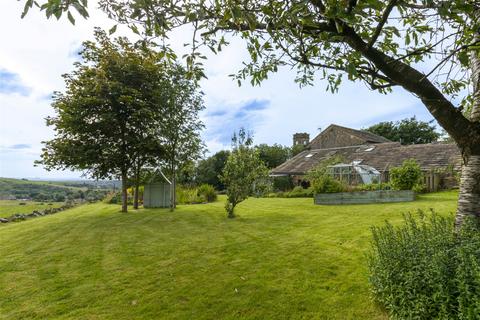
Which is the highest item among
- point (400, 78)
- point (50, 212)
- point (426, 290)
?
point (400, 78)

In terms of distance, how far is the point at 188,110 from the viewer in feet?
48.1

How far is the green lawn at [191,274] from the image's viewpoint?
377cm

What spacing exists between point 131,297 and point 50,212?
1652 cm

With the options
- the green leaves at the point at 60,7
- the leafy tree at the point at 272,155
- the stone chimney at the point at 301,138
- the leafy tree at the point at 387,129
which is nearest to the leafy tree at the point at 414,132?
the leafy tree at the point at 387,129

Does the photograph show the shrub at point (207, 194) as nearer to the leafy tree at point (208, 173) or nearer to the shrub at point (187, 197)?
the shrub at point (187, 197)

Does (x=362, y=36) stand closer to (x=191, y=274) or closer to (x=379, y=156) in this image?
Answer: (x=191, y=274)

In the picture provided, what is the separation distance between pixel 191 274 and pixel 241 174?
22.6ft

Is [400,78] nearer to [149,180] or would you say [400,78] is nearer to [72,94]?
[72,94]

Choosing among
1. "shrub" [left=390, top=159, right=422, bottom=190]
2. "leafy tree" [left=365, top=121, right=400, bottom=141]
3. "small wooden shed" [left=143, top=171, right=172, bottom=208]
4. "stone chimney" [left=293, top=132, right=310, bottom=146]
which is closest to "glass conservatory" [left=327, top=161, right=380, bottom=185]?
"shrub" [left=390, top=159, right=422, bottom=190]

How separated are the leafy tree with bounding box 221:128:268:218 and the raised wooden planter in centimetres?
438

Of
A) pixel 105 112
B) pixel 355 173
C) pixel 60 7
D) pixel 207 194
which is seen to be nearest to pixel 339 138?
pixel 355 173

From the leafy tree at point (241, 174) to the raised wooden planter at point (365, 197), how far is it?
4384 millimetres

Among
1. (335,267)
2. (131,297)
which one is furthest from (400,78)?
(131,297)

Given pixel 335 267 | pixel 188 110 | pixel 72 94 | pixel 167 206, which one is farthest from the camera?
pixel 167 206
